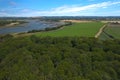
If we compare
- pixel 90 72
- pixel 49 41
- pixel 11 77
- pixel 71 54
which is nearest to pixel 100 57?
pixel 71 54

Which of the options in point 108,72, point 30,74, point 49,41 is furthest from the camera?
point 49,41

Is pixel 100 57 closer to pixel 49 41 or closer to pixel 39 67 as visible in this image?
pixel 39 67

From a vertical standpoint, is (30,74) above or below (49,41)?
above

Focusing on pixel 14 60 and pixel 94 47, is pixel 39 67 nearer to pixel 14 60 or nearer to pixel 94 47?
pixel 14 60

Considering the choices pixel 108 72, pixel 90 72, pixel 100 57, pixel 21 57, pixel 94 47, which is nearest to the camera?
pixel 90 72

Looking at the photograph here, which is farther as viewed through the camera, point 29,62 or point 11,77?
point 29,62

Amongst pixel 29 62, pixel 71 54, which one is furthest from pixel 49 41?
pixel 29 62

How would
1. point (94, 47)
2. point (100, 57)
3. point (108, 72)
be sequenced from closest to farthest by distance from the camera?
point (108, 72) < point (100, 57) < point (94, 47)

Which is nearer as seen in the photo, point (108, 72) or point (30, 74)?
point (30, 74)

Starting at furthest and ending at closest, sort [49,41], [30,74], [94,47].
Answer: [49,41] → [94,47] → [30,74]
